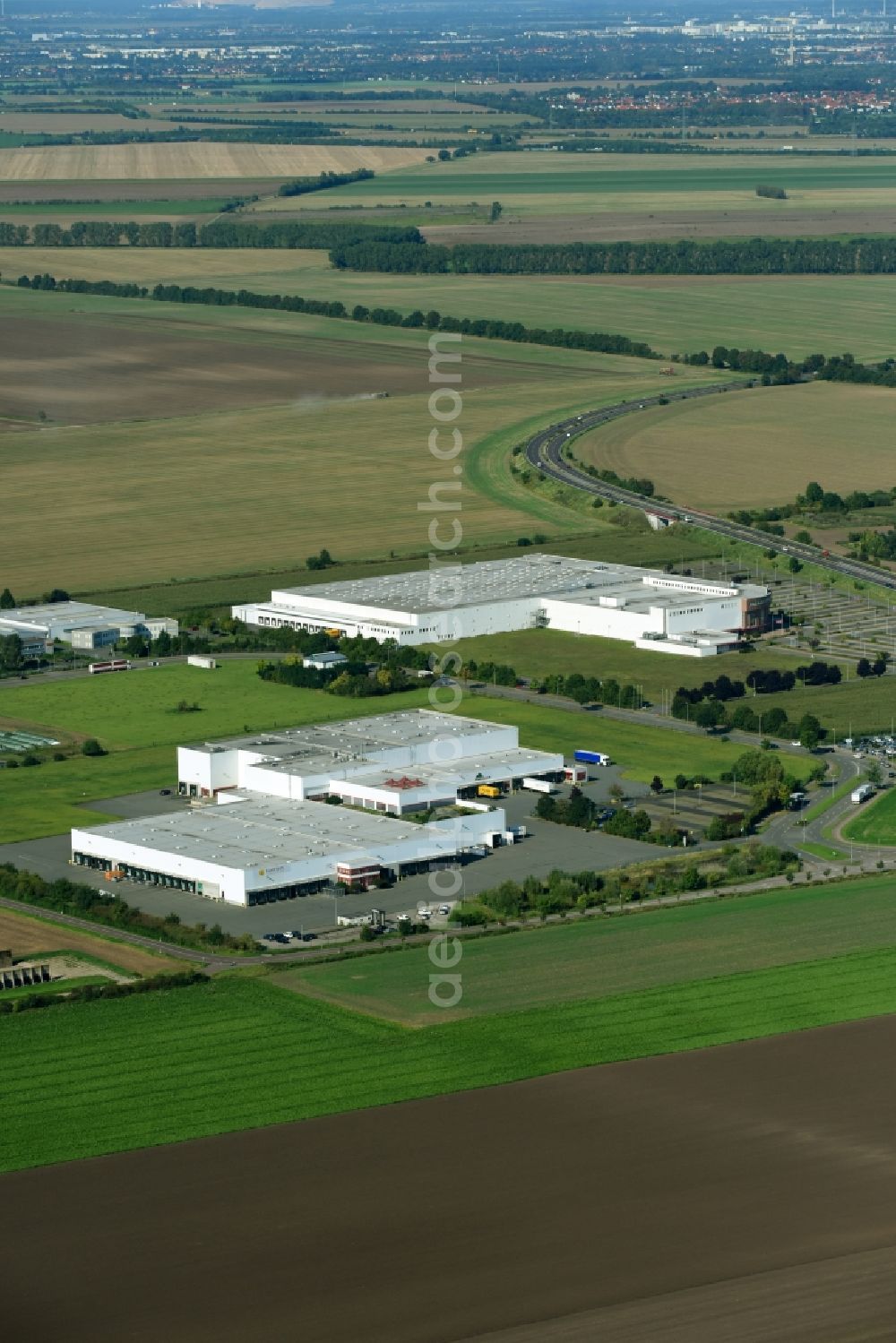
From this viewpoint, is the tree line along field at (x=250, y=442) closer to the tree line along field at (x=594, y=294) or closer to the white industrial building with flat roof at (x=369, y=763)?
the tree line along field at (x=594, y=294)

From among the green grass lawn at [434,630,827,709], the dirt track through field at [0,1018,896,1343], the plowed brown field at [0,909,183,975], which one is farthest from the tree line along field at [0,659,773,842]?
the dirt track through field at [0,1018,896,1343]

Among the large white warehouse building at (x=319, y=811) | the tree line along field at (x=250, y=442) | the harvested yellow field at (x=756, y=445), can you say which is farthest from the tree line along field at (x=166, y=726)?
the harvested yellow field at (x=756, y=445)

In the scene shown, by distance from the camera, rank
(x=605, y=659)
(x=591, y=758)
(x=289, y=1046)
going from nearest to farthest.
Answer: (x=289, y=1046) < (x=591, y=758) < (x=605, y=659)

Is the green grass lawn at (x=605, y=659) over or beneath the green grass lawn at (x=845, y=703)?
beneath

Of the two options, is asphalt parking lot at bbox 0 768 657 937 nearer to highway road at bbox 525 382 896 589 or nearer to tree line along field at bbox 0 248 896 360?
highway road at bbox 525 382 896 589

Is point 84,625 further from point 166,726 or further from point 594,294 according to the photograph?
point 594,294

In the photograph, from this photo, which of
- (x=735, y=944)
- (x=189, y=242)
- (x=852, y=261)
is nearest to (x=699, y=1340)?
(x=735, y=944)

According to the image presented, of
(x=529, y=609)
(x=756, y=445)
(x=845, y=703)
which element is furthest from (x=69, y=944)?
(x=756, y=445)
